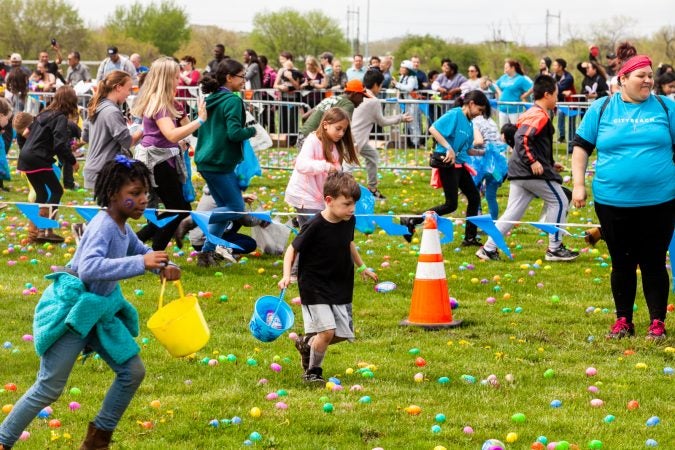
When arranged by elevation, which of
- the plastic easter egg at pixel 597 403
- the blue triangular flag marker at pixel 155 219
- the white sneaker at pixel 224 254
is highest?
the blue triangular flag marker at pixel 155 219

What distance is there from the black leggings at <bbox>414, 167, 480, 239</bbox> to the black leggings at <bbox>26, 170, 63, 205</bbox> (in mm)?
4001

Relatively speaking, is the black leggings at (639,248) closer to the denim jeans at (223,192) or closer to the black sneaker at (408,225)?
the denim jeans at (223,192)

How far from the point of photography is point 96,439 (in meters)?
5.51

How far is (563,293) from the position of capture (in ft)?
32.9

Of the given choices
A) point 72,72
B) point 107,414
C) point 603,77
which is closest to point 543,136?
point 107,414

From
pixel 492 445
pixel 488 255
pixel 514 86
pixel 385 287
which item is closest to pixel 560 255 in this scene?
pixel 488 255

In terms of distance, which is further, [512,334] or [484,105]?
[484,105]

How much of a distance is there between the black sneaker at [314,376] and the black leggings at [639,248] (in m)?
2.45

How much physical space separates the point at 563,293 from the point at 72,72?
18.1 m

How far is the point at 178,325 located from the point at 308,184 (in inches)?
159

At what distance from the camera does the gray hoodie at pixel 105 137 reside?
10344mm

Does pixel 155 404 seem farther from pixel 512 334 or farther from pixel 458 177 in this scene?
pixel 458 177

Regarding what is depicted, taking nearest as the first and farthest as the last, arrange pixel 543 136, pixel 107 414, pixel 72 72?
pixel 107 414, pixel 543 136, pixel 72 72

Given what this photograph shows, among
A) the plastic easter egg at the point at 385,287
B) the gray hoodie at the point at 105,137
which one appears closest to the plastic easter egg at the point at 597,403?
the plastic easter egg at the point at 385,287
